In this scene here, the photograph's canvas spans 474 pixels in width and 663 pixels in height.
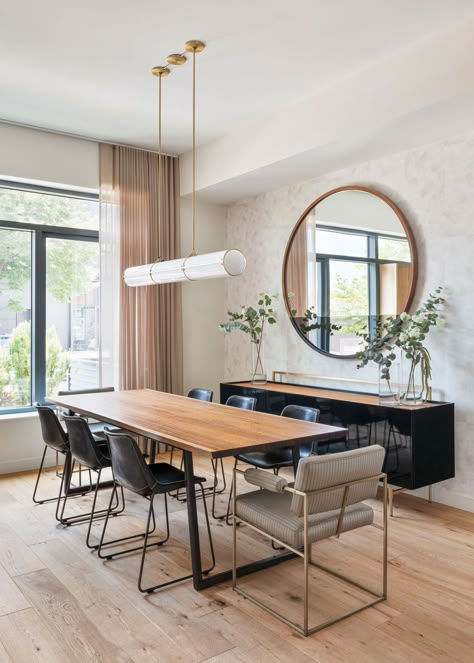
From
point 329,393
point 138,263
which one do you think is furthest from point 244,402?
point 138,263

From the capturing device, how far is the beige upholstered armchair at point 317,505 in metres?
2.37

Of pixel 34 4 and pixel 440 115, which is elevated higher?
pixel 34 4

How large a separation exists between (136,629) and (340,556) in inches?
51.1

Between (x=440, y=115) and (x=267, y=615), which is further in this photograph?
(x=440, y=115)

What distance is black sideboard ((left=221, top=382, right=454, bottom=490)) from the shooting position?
12.4ft

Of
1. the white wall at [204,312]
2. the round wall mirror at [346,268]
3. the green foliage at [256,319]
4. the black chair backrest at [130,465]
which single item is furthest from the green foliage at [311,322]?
the black chair backrest at [130,465]

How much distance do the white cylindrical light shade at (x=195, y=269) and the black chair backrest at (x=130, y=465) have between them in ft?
3.66

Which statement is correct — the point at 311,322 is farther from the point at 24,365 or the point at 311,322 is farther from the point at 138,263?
the point at 24,365

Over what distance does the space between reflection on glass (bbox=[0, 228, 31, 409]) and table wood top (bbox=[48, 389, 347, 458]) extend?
115cm

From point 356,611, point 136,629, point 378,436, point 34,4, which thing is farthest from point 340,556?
point 34,4

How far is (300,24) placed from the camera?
3402 millimetres

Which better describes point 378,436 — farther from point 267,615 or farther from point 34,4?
point 34,4

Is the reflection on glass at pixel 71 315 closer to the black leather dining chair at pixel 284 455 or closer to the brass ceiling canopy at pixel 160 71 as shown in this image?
the brass ceiling canopy at pixel 160 71

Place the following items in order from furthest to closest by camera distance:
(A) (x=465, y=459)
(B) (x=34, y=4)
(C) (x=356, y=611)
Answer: (A) (x=465, y=459) → (B) (x=34, y=4) → (C) (x=356, y=611)
